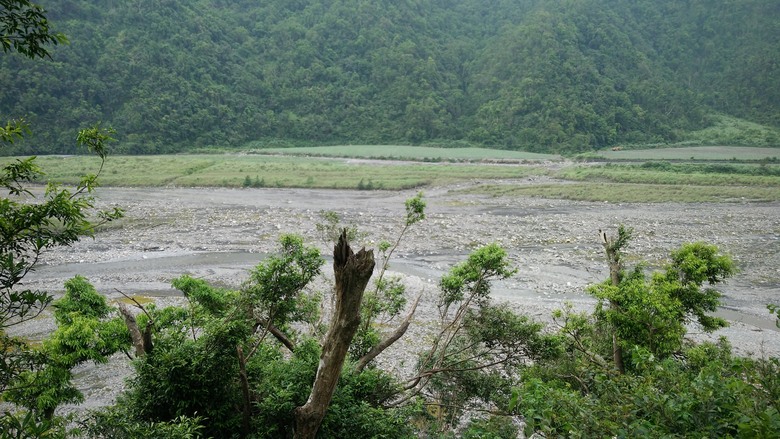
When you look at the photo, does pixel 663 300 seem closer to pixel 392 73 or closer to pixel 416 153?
pixel 416 153

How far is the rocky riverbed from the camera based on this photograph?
2295cm

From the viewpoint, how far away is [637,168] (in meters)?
63.1

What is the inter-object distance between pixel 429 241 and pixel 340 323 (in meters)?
28.0

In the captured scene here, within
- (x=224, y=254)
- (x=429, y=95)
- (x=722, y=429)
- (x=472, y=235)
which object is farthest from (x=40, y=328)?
(x=429, y=95)

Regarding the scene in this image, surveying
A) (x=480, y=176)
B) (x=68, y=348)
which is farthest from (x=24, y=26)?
(x=480, y=176)

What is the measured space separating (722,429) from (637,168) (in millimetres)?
66195

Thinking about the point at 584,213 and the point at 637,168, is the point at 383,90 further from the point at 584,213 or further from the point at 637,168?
the point at 584,213

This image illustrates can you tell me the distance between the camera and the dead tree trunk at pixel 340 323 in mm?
5375

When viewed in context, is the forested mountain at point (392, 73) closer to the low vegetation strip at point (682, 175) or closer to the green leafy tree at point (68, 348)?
the low vegetation strip at point (682, 175)

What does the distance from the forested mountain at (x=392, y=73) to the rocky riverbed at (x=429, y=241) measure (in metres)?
38.6

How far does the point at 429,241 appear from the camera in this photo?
33562 millimetres

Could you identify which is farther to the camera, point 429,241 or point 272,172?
point 272,172

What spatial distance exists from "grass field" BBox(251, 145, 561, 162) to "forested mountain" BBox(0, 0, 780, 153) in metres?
8.62

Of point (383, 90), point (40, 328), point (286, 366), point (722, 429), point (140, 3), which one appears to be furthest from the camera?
point (383, 90)
